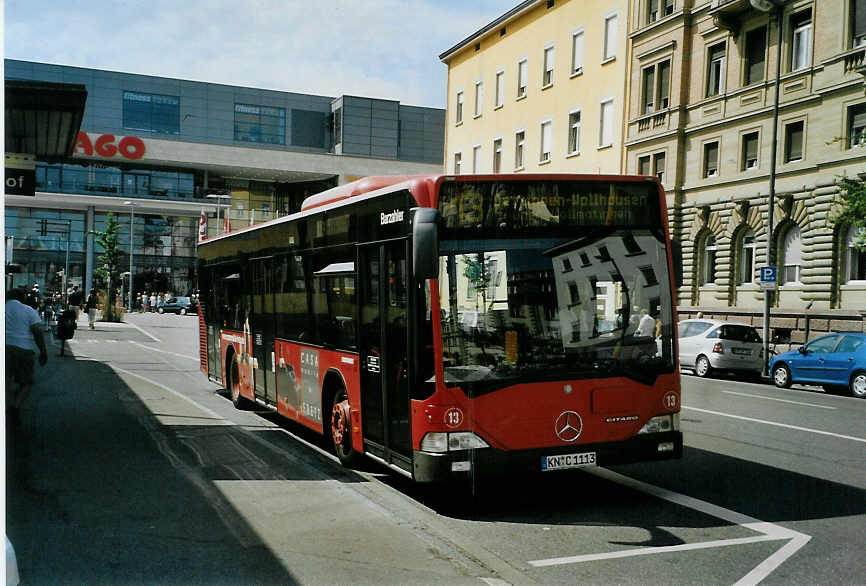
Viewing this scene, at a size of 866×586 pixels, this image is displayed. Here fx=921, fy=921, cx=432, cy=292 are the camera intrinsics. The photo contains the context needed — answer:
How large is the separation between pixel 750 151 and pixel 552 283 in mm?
27266

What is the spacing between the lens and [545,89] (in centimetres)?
4169

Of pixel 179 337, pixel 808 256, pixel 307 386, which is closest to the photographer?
pixel 307 386

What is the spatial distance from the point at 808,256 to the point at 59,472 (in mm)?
25664

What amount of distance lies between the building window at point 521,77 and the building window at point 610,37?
5370mm

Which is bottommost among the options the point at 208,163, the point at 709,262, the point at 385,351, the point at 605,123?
the point at 385,351

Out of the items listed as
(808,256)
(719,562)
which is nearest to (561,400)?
(719,562)

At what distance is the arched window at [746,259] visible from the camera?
3203 cm

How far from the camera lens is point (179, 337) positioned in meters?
37.3

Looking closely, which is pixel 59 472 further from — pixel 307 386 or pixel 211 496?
pixel 307 386

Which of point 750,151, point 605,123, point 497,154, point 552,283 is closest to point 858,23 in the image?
point 750,151

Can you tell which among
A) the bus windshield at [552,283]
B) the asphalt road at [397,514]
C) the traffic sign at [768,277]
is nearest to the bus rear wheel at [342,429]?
the asphalt road at [397,514]

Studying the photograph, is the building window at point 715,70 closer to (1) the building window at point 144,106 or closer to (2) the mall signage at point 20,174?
(1) the building window at point 144,106

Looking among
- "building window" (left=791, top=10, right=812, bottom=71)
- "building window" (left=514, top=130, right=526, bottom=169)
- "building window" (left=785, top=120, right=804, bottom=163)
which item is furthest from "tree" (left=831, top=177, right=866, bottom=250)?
"building window" (left=514, top=130, right=526, bottom=169)

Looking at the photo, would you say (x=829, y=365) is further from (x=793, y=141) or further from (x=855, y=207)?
(x=793, y=141)
